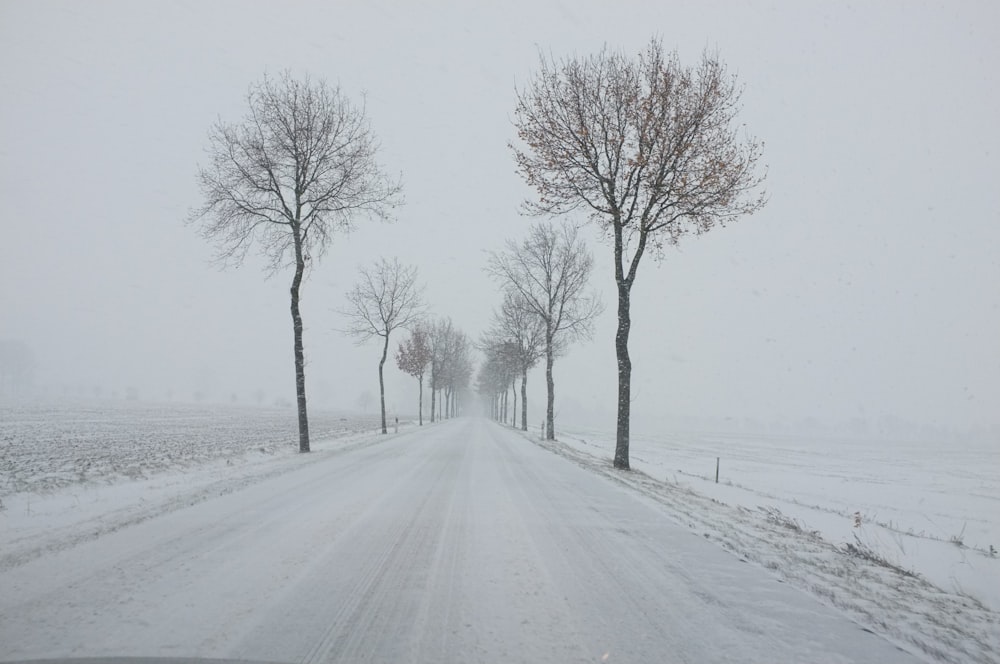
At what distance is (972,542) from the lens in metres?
9.12

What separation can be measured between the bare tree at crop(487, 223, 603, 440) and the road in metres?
23.6

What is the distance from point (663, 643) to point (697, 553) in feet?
7.14

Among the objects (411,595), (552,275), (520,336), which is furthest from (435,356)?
(411,595)

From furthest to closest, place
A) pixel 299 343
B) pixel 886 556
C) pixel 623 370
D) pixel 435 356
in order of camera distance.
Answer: pixel 435 356 → pixel 299 343 → pixel 623 370 → pixel 886 556

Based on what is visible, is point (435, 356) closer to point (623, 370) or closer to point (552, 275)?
point (552, 275)

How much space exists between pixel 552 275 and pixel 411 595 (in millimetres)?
26789

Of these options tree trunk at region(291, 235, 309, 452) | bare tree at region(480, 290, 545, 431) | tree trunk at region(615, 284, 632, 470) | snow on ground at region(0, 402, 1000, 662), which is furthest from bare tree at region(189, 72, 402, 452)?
bare tree at region(480, 290, 545, 431)

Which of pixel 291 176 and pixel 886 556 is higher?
pixel 291 176

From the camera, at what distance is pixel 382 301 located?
33781mm

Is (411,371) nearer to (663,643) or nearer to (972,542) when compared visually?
(972,542)

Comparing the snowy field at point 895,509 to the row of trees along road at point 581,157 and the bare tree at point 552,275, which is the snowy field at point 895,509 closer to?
the row of trees along road at point 581,157

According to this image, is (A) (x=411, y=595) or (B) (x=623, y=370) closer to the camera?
(A) (x=411, y=595)

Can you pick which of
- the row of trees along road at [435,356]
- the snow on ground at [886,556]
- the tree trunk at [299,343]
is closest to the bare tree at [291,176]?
the tree trunk at [299,343]

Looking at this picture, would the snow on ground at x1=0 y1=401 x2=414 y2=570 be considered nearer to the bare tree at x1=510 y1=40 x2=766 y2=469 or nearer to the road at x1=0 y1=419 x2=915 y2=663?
the road at x1=0 y1=419 x2=915 y2=663
